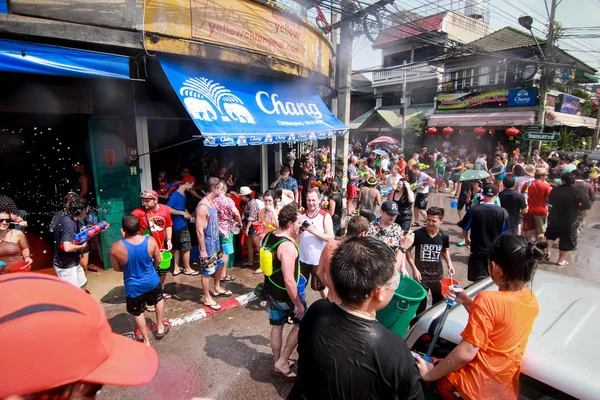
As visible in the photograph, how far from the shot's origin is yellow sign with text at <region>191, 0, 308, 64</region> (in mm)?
5648

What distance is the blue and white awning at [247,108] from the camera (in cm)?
535

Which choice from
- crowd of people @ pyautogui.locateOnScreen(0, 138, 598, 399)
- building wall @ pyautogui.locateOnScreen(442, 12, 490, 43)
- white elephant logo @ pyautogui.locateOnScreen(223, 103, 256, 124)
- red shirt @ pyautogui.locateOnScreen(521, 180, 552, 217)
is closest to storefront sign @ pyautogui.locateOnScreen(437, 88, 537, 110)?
building wall @ pyautogui.locateOnScreen(442, 12, 490, 43)

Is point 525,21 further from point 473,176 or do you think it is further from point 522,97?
point 473,176

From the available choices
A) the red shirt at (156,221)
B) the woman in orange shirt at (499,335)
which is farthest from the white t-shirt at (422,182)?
the woman in orange shirt at (499,335)

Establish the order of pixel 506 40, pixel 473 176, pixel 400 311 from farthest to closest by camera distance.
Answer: pixel 506 40 < pixel 473 176 < pixel 400 311

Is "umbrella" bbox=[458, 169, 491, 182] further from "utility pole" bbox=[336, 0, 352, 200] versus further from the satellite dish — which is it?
the satellite dish

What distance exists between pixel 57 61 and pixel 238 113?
8.67ft

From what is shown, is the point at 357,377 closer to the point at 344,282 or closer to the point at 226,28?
the point at 344,282

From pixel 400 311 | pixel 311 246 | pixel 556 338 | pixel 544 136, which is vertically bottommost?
pixel 400 311

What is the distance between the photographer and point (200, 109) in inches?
213

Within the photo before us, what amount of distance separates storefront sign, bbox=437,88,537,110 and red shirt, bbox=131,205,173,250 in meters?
21.0

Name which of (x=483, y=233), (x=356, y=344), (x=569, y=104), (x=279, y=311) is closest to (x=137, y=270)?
(x=279, y=311)

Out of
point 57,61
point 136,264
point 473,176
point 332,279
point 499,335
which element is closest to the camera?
point 332,279

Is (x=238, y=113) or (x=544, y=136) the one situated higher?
(x=238, y=113)
